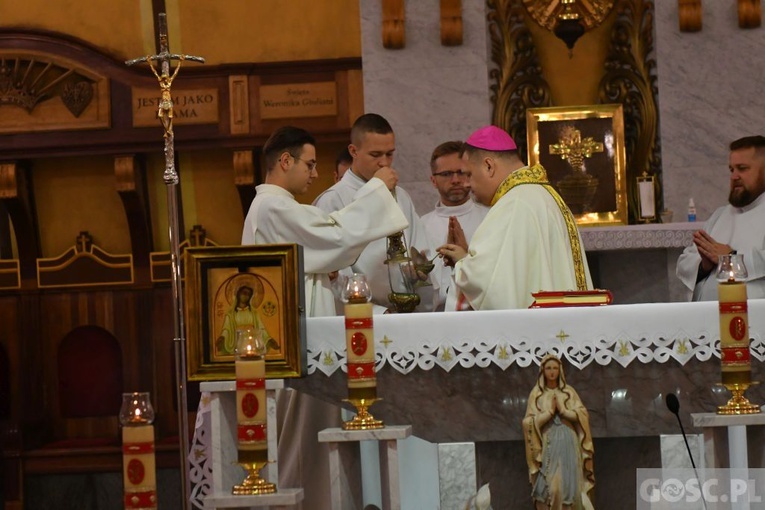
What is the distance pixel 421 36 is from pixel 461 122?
24.9 inches

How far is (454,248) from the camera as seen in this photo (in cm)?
584

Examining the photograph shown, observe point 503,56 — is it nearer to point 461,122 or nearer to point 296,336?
point 461,122

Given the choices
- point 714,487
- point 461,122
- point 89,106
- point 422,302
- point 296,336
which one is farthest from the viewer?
point 89,106

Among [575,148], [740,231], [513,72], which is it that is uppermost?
[513,72]

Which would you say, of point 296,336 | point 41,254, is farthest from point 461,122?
point 296,336

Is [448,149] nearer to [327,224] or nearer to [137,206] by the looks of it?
[327,224]

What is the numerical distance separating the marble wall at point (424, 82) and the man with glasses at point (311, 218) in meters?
2.70

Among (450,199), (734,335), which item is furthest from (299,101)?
(734,335)

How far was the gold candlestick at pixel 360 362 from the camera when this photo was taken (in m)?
4.74

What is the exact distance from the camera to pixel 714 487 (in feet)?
14.9

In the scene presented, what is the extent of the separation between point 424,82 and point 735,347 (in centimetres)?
461

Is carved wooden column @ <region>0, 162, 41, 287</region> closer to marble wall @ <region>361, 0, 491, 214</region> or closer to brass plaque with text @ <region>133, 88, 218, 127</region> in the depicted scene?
brass plaque with text @ <region>133, 88, 218, 127</region>

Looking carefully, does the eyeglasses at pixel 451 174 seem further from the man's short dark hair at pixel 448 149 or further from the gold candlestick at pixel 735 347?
the gold candlestick at pixel 735 347

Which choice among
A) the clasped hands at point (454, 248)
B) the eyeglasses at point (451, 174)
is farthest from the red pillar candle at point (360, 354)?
the eyeglasses at point (451, 174)
